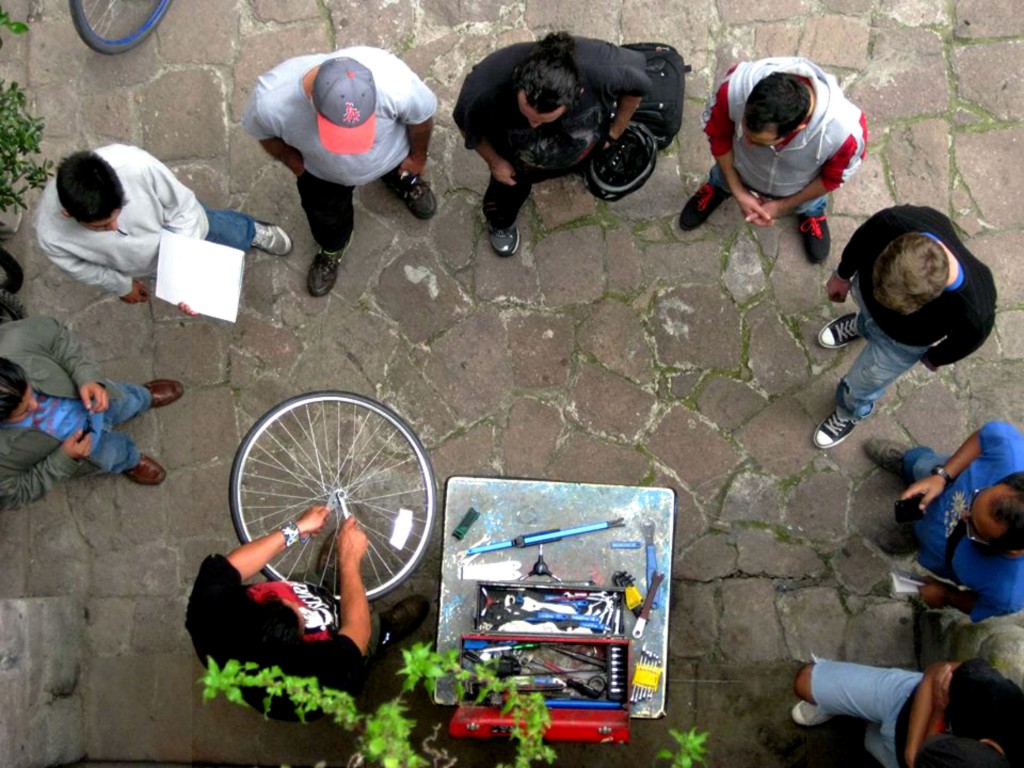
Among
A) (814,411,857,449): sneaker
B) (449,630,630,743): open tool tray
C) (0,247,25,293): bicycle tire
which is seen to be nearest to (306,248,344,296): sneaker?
(0,247,25,293): bicycle tire

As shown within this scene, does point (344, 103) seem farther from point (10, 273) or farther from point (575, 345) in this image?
point (10, 273)

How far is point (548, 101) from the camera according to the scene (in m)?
3.83

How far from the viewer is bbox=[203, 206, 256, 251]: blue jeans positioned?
4.98 meters

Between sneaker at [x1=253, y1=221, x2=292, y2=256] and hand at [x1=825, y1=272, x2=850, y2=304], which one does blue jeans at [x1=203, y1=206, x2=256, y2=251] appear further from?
hand at [x1=825, y1=272, x2=850, y2=304]

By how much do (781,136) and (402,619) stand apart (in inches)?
128

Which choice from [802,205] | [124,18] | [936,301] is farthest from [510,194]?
[124,18]

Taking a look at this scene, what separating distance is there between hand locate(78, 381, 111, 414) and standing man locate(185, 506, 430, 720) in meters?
1.17

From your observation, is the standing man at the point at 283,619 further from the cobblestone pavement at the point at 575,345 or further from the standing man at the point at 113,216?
the standing man at the point at 113,216

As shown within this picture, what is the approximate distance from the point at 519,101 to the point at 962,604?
11.1ft

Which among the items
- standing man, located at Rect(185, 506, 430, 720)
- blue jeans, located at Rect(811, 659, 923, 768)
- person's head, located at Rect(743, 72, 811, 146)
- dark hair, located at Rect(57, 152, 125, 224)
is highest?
person's head, located at Rect(743, 72, 811, 146)

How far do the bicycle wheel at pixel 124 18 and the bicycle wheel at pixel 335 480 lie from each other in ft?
9.06

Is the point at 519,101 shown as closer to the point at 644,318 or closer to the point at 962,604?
the point at 644,318

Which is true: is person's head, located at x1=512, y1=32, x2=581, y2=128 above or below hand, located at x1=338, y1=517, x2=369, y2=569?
above

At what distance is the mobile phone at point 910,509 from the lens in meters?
4.35
